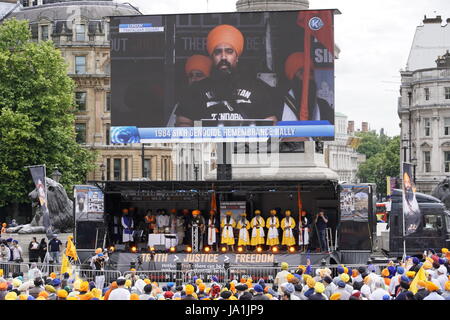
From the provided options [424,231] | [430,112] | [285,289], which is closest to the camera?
[285,289]

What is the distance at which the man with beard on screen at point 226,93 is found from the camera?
34.2m

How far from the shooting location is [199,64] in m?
34.7

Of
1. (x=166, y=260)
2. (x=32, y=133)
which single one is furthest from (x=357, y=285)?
(x=32, y=133)

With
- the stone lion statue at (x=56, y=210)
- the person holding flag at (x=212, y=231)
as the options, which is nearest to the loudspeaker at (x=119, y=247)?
the person holding flag at (x=212, y=231)

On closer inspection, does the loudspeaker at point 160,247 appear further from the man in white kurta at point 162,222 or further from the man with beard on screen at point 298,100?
the man with beard on screen at point 298,100

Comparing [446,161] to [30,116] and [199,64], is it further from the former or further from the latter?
[199,64]

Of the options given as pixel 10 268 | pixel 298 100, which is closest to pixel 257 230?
pixel 298 100

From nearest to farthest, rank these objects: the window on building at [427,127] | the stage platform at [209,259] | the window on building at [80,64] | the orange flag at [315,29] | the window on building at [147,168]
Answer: the stage platform at [209,259] → the orange flag at [315,29] → the window on building at [80,64] → the window on building at [147,168] → the window on building at [427,127]

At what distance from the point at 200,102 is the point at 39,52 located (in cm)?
3298

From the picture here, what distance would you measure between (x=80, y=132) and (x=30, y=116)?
1681 centimetres

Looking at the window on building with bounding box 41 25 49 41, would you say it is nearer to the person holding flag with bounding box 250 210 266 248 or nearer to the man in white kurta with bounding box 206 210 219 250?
the man in white kurta with bounding box 206 210 219 250

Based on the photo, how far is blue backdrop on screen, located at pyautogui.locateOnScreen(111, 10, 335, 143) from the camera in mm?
34188
